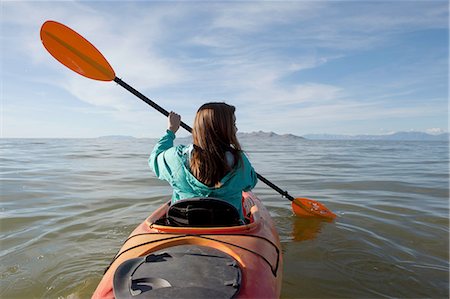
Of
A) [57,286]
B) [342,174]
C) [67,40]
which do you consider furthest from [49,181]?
[342,174]

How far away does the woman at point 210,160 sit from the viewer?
2685 millimetres

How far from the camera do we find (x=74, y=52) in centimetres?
483

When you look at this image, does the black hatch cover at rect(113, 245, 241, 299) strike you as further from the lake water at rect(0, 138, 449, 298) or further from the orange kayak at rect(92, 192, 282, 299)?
the lake water at rect(0, 138, 449, 298)

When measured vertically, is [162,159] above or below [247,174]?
above

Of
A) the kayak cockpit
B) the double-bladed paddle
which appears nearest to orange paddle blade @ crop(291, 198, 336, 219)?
the double-bladed paddle

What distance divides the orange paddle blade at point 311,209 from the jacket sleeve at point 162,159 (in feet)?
11.6

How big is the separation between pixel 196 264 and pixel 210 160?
873mm

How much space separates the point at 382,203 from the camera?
692cm

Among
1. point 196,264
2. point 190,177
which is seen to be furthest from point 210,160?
point 196,264

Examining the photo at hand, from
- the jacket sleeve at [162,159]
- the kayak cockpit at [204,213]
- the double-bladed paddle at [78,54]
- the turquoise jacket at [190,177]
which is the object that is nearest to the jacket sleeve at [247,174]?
the turquoise jacket at [190,177]

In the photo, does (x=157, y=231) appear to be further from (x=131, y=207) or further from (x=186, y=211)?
(x=131, y=207)

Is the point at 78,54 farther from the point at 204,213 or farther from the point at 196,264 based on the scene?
the point at 196,264

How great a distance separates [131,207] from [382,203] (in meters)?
5.32

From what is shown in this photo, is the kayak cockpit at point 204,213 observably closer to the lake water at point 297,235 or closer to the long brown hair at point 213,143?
the long brown hair at point 213,143
